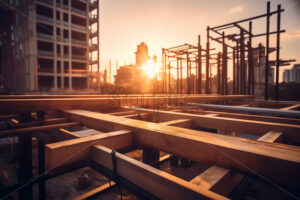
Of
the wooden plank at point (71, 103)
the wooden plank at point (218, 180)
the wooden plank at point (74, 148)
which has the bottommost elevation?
the wooden plank at point (218, 180)

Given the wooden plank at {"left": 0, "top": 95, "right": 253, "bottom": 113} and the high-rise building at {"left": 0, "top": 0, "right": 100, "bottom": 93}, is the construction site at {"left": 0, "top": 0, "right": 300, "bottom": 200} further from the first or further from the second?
the high-rise building at {"left": 0, "top": 0, "right": 100, "bottom": 93}

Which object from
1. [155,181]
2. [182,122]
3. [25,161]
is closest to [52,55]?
[25,161]

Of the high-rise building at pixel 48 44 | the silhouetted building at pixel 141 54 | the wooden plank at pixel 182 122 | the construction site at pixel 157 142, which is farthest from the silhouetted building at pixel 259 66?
the silhouetted building at pixel 141 54

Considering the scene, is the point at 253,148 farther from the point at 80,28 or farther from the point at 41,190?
the point at 80,28

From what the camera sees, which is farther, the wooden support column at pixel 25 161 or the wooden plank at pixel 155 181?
the wooden support column at pixel 25 161

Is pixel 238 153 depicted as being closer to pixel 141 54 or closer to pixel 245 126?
pixel 245 126

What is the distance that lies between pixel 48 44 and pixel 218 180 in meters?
36.9

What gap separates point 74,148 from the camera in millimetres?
1124

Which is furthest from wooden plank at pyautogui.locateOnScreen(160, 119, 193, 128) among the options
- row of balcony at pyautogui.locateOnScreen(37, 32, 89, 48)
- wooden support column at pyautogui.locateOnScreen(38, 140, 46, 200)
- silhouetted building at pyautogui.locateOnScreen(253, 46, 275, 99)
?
Result: row of balcony at pyautogui.locateOnScreen(37, 32, 89, 48)

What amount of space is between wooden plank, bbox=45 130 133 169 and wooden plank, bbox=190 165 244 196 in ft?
2.32

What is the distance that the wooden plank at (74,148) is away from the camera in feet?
3.41

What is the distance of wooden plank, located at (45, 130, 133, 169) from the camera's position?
1.04 metres

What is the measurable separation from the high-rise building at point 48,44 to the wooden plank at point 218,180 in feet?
106

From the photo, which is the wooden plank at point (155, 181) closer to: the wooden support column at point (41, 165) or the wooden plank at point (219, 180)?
the wooden plank at point (219, 180)
